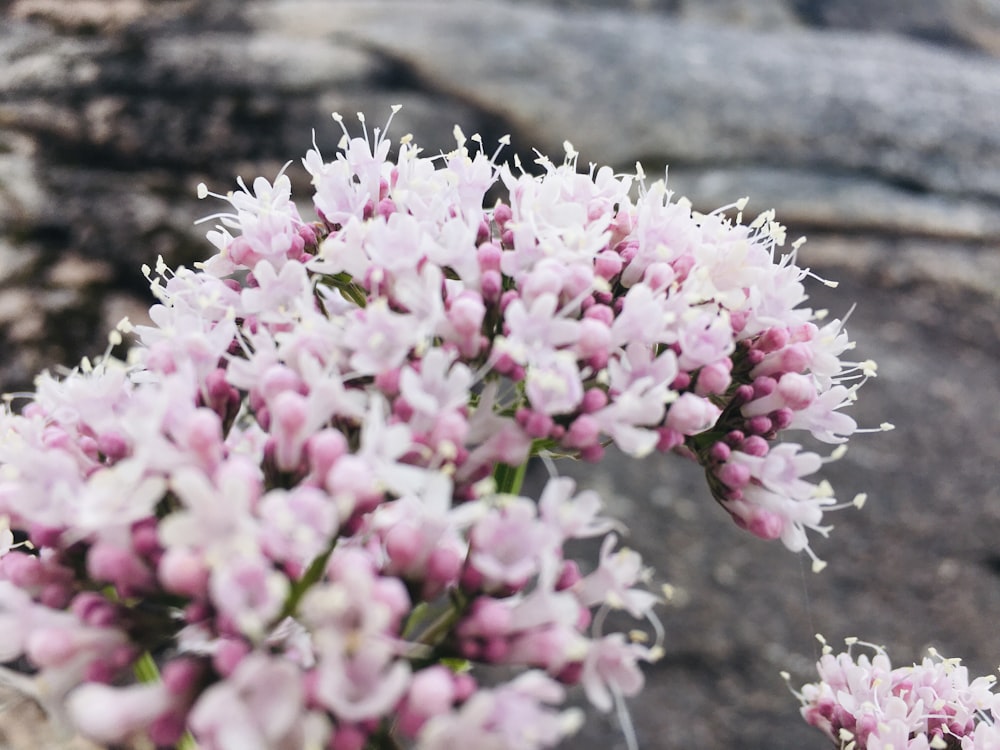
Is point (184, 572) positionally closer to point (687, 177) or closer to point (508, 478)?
point (508, 478)

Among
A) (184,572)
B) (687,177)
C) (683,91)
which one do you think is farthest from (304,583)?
(683,91)

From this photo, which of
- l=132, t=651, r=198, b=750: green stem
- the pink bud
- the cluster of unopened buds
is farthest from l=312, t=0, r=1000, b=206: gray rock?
the pink bud

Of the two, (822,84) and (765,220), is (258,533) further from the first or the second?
(822,84)

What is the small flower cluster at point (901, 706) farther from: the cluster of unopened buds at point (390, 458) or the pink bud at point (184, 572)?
the pink bud at point (184, 572)

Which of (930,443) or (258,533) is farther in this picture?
(930,443)

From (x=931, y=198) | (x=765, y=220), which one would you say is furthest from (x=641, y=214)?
(x=931, y=198)

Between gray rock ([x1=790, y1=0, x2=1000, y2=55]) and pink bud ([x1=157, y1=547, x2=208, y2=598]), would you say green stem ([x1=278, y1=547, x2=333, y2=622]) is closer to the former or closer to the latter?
pink bud ([x1=157, y1=547, x2=208, y2=598])

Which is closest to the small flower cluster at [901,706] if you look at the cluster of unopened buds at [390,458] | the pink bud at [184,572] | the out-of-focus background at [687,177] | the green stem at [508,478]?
the cluster of unopened buds at [390,458]
